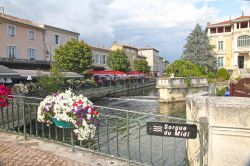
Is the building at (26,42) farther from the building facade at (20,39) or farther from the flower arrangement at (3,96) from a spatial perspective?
the flower arrangement at (3,96)

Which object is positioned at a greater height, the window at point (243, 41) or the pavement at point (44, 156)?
the window at point (243, 41)

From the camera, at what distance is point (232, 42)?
212ft

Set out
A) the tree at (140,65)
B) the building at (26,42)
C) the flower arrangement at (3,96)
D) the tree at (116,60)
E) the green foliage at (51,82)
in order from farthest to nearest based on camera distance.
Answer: the tree at (140,65), the tree at (116,60), the building at (26,42), the green foliage at (51,82), the flower arrangement at (3,96)

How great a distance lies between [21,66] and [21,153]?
1329 inches

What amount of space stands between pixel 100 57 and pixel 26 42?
2389cm

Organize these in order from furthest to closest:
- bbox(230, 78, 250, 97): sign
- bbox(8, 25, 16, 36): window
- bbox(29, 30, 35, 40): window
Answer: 1. bbox(29, 30, 35, 40): window
2. bbox(8, 25, 16, 36): window
3. bbox(230, 78, 250, 97): sign

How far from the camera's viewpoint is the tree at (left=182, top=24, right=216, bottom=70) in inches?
2399

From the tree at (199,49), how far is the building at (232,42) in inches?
205

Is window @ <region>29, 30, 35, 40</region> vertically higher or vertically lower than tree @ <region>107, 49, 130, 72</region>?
higher

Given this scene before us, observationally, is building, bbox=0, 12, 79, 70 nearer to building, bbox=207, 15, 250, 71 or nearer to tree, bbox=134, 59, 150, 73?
tree, bbox=134, 59, 150, 73

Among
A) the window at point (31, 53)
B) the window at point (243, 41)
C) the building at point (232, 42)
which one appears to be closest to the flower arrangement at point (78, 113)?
the window at point (31, 53)

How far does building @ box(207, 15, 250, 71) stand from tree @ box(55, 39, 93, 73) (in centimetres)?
3458

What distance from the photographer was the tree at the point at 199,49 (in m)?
60.9

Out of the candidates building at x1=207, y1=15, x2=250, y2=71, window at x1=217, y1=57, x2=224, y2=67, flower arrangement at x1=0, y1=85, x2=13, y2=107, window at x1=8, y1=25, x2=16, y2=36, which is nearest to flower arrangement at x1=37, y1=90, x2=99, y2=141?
flower arrangement at x1=0, y1=85, x2=13, y2=107
